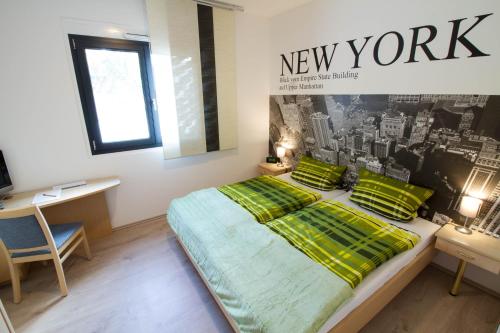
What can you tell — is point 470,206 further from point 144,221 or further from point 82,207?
point 82,207

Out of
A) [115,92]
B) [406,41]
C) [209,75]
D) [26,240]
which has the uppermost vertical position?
[406,41]

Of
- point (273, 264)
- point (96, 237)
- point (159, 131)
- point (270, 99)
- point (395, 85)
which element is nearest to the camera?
point (273, 264)

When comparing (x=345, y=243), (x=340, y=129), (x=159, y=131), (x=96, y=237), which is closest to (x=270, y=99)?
(x=340, y=129)

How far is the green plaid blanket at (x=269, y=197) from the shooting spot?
7.15 ft

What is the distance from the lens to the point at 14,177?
2.15 meters

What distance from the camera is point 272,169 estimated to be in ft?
11.3

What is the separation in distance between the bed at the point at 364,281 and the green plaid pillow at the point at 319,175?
1.95ft

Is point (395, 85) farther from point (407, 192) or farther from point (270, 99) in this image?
point (270, 99)

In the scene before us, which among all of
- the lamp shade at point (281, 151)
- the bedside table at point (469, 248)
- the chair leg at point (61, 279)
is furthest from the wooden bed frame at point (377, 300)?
the lamp shade at point (281, 151)

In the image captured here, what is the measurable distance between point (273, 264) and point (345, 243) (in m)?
0.61

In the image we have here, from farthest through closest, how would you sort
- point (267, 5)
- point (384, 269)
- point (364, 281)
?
point (267, 5)
point (384, 269)
point (364, 281)

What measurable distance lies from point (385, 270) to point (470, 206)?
0.90 metres

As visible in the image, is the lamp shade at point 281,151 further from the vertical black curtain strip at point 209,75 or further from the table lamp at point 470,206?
the table lamp at point 470,206

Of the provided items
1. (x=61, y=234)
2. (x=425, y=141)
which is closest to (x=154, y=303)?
(x=61, y=234)
